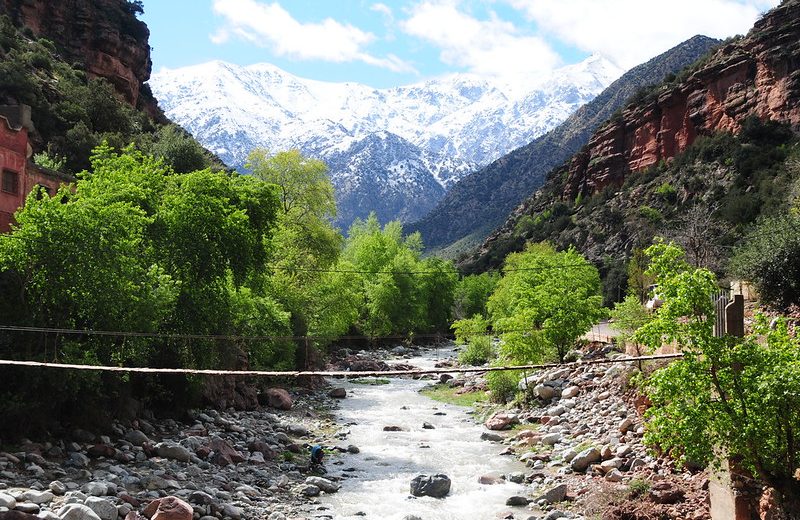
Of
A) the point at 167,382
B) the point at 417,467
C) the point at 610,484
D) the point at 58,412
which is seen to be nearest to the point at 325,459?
the point at 417,467

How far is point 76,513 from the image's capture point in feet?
40.0

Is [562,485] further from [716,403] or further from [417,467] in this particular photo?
[716,403]

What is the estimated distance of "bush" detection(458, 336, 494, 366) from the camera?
46000mm

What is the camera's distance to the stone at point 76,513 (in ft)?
39.6

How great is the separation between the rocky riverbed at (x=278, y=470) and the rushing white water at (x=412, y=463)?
0.36m

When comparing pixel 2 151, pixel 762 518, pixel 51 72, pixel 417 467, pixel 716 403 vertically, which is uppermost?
pixel 51 72

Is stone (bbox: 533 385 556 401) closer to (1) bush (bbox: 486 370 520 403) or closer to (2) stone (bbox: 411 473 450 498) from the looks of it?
(1) bush (bbox: 486 370 520 403)

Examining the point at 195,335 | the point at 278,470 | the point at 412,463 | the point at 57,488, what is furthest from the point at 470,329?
the point at 57,488

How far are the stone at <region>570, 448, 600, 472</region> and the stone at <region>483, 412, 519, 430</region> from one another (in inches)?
288

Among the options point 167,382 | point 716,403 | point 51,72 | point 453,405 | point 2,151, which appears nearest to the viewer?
point 716,403

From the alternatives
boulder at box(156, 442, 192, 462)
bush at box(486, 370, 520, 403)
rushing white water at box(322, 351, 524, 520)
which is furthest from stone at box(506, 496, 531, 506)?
bush at box(486, 370, 520, 403)

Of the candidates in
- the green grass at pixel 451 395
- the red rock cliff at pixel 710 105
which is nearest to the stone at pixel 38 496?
the green grass at pixel 451 395

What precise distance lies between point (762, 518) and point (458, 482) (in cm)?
878

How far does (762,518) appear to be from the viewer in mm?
11258
